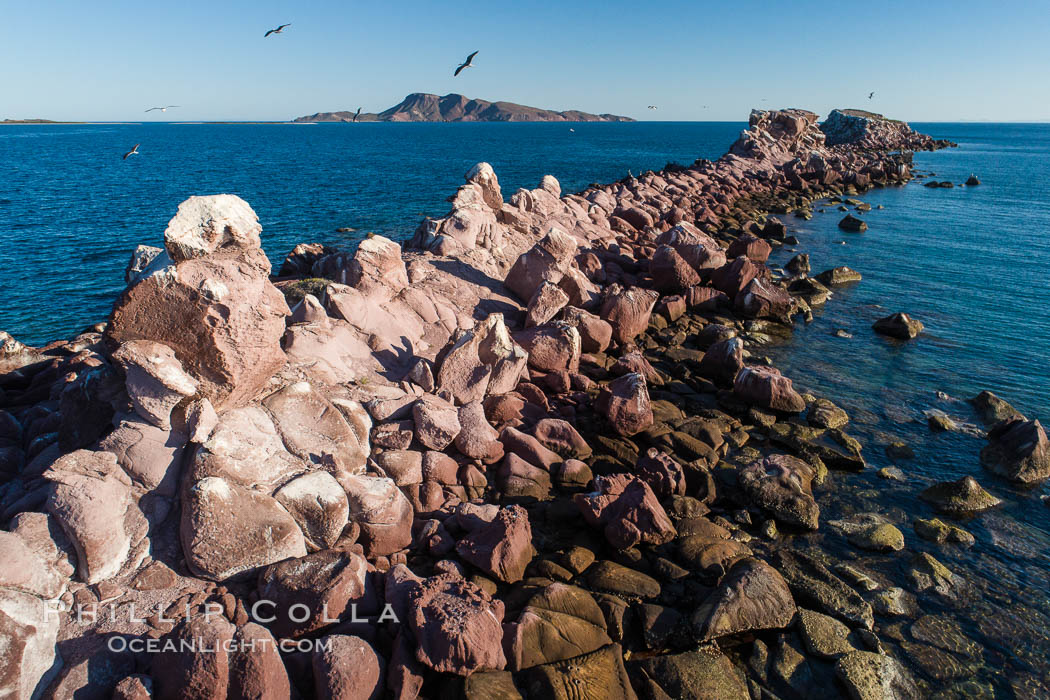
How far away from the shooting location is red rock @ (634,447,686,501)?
479 inches

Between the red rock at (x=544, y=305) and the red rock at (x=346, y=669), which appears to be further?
the red rock at (x=544, y=305)

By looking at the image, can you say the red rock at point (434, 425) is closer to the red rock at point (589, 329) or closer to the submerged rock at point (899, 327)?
the red rock at point (589, 329)

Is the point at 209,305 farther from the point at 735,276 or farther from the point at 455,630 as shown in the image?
the point at 735,276

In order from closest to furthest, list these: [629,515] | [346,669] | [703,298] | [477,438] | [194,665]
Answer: [194,665] → [346,669] → [629,515] → [477,438] → [703,298]

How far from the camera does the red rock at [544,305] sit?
1820 cm

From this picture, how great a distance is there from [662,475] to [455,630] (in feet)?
20.4

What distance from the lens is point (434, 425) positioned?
1221cm

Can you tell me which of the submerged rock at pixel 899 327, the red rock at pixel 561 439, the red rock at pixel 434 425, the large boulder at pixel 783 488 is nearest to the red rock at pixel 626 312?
the red rock at pixel 561 439

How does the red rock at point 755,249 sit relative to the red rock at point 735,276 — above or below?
above

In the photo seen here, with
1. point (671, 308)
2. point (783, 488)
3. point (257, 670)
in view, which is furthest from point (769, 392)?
point (257, 670)

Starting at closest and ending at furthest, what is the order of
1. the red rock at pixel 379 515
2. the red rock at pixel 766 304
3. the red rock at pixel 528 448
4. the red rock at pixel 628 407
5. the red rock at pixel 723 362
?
the red rock at pixel 379 515 < the red rock at pixel 528 448 < the red rock at pixel 628 407 < the red rock at pixel 723 362 < the red rock at pixel 766 304

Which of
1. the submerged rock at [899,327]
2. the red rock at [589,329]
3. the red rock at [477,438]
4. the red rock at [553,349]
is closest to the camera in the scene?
the red rock at [477,438]

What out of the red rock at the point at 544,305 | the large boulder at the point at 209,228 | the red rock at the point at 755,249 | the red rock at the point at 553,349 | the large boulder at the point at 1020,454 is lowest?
the large boulder at the point at 1020,454

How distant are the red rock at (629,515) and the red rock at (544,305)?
795 centimetres
